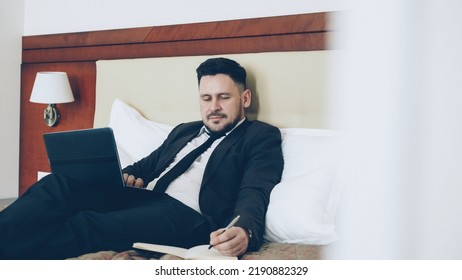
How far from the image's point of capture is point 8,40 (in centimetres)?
187

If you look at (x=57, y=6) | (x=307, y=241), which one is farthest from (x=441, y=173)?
(x=57, y=6)

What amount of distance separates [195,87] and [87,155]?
51 centimetres

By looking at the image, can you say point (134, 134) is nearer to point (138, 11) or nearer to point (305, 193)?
point (138, 11)

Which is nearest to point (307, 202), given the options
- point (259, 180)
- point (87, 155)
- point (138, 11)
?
point (259, 180)

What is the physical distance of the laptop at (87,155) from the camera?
996mm

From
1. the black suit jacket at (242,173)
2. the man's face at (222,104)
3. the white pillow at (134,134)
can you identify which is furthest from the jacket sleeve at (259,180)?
the white pillow at (134,134)

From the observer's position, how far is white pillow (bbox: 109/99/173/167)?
1396 millimetres

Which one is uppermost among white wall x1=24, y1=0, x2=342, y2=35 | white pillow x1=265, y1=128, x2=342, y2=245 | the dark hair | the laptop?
white wall x1=24, y1=0, x2=342, y2=35

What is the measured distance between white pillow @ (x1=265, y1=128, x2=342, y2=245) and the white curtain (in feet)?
2.22

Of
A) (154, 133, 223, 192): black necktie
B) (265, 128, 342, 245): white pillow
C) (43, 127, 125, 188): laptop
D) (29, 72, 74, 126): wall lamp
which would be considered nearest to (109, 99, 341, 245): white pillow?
(265, 128, 342, 245): white pillow

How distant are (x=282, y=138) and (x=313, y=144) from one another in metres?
0.11

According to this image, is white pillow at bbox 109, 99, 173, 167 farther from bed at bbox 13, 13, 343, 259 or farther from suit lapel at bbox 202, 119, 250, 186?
suit lapel at bbox 202, 119, 250, 186

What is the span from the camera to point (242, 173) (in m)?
1.13

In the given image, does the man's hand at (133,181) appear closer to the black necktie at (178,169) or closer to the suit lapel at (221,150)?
the black necktie at (178,169)
